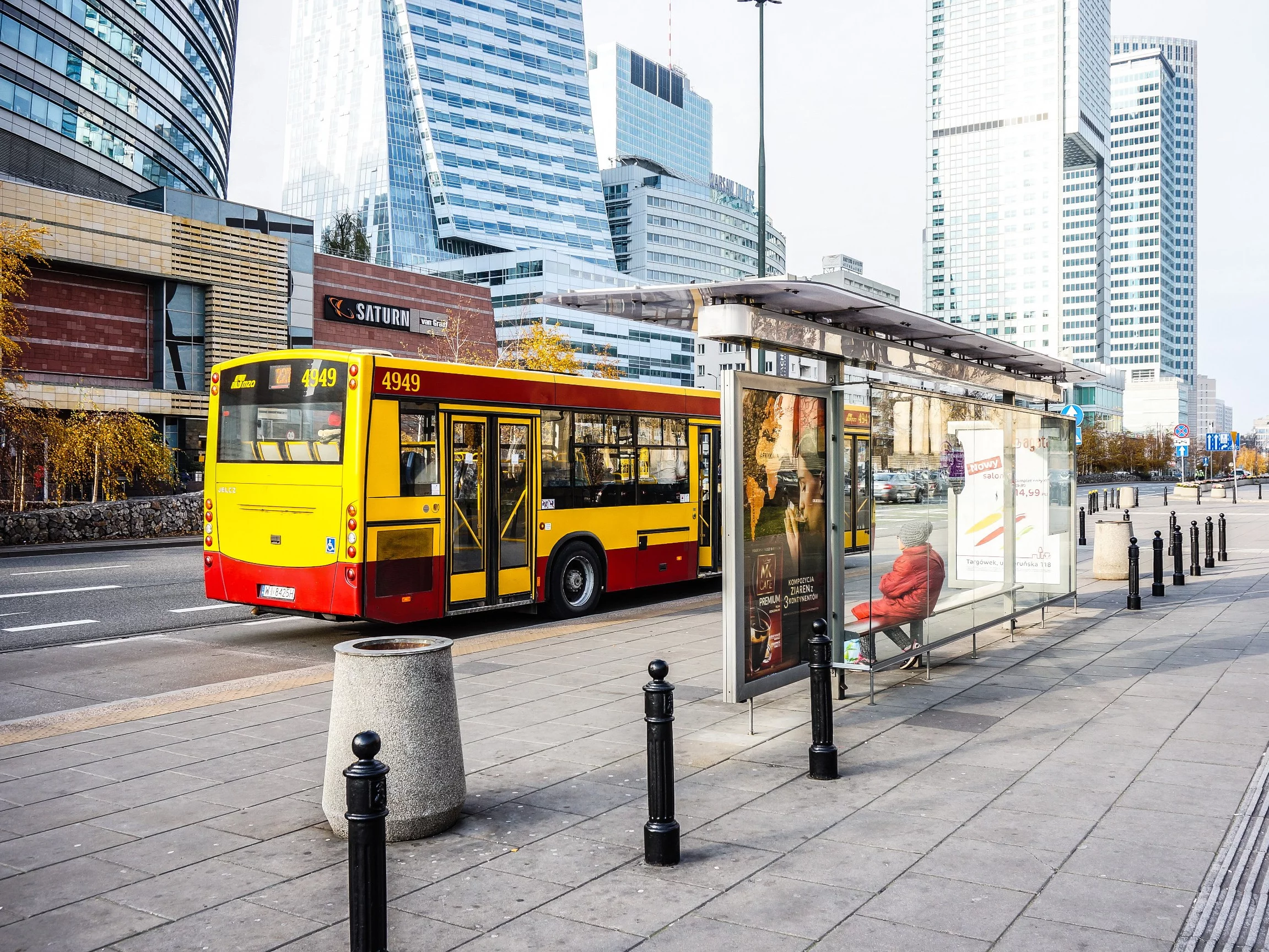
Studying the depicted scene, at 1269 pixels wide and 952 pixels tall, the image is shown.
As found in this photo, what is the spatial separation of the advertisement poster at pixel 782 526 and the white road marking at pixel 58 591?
1199cm

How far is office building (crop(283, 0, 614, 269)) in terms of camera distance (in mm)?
111750

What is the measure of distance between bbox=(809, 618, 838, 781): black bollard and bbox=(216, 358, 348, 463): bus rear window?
6526 millimetres

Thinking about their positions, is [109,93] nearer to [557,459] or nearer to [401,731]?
[557,459]

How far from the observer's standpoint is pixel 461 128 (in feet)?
381

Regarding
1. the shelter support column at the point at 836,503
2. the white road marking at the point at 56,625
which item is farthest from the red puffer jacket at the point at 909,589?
the white road marking at the point at 56,625

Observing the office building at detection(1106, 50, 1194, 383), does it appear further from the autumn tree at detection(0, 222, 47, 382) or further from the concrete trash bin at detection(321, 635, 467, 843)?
the concrete trash bin at detection(321, 635, 467, 843)

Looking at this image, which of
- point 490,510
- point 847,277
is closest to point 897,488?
point 490,510

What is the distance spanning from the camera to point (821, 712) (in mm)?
5914

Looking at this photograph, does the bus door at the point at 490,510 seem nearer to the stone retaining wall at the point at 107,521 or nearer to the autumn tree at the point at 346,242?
the stone retaining wall at the point at 107,521

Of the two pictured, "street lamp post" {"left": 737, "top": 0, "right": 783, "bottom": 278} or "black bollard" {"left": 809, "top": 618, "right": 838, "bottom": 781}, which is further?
"street lamp post" {"left": 737, "top": 0, "right": 783, "bottom": 278}

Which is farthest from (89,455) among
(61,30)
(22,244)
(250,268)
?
(61,30)

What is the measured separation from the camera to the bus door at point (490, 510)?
1166 cm

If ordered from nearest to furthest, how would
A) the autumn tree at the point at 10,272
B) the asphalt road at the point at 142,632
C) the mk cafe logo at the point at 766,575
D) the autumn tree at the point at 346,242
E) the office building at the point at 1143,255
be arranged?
the mk cafe logo at the point at 766,575 → the asphalt road at the point at 142,632 → the autumn tree at the point at 10,272 → the autumn tree at the point at 346,242 → the office building at the point at 1143,255

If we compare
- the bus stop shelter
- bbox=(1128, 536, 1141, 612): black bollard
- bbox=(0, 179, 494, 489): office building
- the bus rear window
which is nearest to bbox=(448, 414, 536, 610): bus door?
the bus rear window
